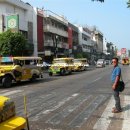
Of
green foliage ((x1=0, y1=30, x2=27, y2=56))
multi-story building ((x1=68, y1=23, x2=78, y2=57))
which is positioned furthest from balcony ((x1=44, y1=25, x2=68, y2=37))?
green foliage ((x1=0, y1=30, x2=27, y2=56))

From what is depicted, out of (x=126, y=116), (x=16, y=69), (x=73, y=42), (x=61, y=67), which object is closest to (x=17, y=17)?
(x=61, y=67)

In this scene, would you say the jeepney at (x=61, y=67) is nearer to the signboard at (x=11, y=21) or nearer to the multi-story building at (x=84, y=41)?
the signboard at (x=11, y=21)

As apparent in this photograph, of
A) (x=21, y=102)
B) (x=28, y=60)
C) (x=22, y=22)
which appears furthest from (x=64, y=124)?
(x=22, y=22)

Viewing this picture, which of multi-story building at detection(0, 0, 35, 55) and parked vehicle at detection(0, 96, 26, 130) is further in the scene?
multi-story building at detection(0, 0, 35, 55)

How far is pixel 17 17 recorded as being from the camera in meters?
48.1

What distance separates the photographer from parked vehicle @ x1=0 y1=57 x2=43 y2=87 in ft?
76.5

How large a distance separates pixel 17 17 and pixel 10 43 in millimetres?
4291

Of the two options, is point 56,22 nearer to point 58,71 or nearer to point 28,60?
point 58,71

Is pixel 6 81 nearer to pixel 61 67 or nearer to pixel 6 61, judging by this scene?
pixel 6 61

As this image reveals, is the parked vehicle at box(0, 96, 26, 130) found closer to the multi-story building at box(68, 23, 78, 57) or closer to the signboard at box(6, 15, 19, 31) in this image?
the signboard at box(6, 15, 19, 31)

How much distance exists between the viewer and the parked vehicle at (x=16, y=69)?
23312 mm

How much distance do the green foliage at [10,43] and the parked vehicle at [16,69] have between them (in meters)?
18.8

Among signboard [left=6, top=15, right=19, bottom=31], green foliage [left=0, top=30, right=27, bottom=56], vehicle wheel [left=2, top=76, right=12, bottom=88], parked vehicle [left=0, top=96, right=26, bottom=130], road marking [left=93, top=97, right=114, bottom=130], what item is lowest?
road marking [left=93, top=97, right=114, bottom=130]

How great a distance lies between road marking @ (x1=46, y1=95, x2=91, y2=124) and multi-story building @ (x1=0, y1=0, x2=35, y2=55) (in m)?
34.1
